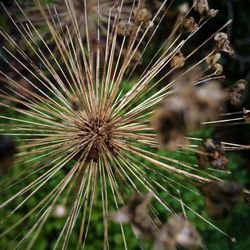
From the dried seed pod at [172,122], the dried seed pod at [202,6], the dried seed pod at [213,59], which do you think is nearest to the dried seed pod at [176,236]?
the dried seed pod at [172,122]

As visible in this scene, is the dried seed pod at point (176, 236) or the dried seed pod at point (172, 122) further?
the dried seed pod at point (176, 236)

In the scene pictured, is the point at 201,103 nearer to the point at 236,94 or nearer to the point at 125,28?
the point at 236,94

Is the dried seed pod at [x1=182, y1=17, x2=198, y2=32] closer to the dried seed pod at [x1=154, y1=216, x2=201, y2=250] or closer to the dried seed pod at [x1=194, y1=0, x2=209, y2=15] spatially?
the dried seed pod at [x1=194, y1=0, x2=209, y2=15]

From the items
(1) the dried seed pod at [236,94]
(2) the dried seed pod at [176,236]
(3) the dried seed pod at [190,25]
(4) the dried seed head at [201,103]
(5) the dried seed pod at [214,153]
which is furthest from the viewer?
(3) the dried seed pod at [190,25]

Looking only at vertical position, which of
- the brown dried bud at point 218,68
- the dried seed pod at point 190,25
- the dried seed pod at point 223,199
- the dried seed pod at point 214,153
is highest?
the dried seed pod at point 190,25

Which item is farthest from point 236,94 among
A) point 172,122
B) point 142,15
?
point 172,122

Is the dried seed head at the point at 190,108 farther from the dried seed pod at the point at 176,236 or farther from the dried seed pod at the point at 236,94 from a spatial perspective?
the dried seed pod at the point at 236,94

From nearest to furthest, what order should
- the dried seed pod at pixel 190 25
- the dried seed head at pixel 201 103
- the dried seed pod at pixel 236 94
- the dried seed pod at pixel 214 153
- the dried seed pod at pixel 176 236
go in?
1. the dried seed head at pixel 201 103
2. the dried seed pod at pixel 176 236
3. the dried seed pod at pixel 214 153
4. the dried seed pod at pixel 236 94
5. the dried seed pod at pixel 190 25

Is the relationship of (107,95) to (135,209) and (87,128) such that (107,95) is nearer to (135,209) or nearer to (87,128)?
(87,128)

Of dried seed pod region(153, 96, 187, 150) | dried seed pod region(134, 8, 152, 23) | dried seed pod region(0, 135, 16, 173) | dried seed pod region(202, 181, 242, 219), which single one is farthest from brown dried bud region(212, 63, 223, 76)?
dried seed pod region(0, 135, 16, 173)

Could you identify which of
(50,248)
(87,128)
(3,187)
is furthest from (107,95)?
→ (50,248)
